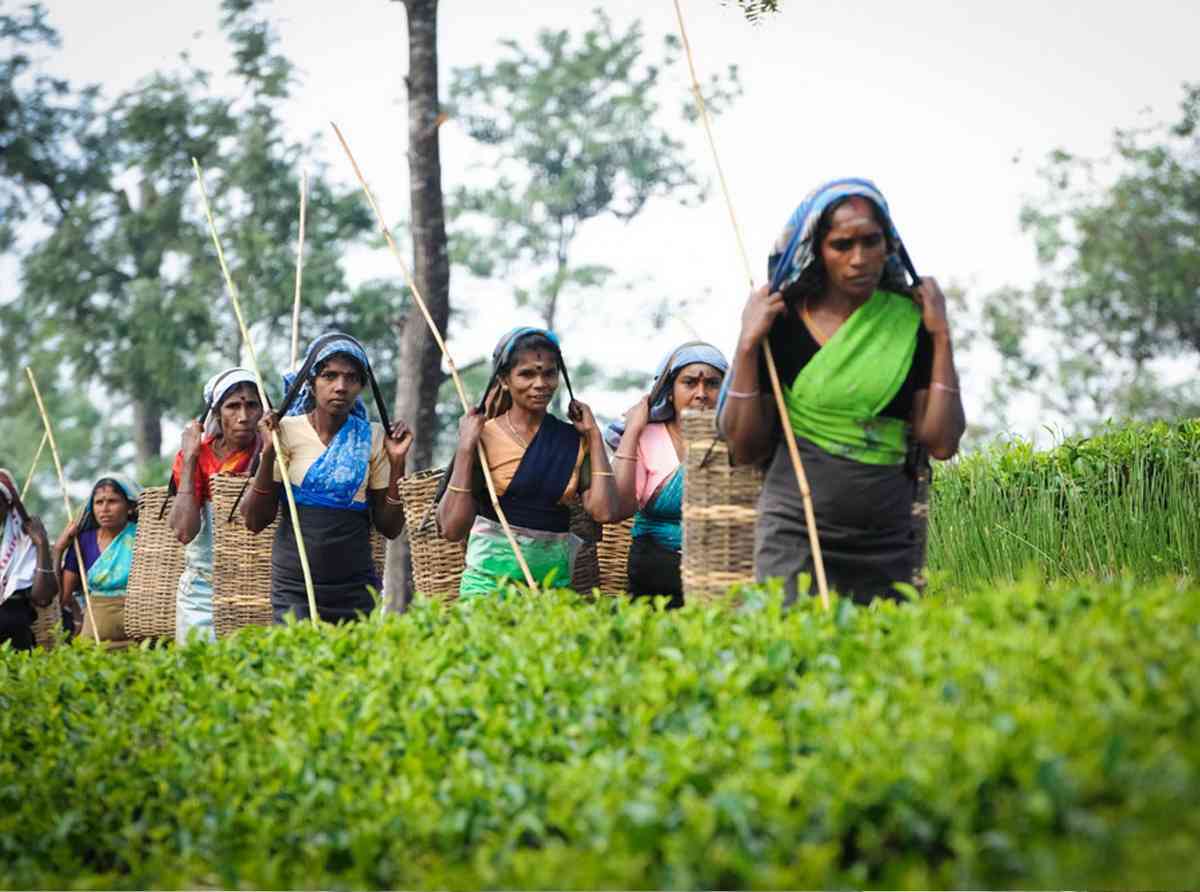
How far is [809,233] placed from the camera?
509 cm

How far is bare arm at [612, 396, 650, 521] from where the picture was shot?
6859 millimetres

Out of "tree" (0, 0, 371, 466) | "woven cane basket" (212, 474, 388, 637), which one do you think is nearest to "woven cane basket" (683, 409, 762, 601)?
"woven cane basket" (212, 474, 388, 637)

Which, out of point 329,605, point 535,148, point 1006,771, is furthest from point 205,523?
point 535,148

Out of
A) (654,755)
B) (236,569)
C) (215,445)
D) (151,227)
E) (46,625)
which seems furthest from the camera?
(151,227)

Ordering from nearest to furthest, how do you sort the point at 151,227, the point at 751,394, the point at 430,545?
the point at 751,394 < the point at 430,545 < the point at 151,227

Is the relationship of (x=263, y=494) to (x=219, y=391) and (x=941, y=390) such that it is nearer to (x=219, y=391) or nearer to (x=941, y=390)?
(x=219, y=391)

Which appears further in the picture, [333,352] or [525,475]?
[333,352]

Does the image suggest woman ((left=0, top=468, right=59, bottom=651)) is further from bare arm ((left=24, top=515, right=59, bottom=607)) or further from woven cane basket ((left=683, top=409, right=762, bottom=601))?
woven cane basket ((left=683, top=409, right=762, bottom=601))

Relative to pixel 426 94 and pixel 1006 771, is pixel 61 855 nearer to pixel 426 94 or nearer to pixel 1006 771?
pixel 1006 771

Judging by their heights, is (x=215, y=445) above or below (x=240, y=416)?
below

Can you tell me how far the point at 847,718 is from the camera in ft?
11.7

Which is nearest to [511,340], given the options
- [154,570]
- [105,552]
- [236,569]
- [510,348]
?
[510,348]

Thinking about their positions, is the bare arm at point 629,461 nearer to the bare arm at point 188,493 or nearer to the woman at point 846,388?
the woman at point 846,388

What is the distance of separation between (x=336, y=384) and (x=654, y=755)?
14.0 feet
